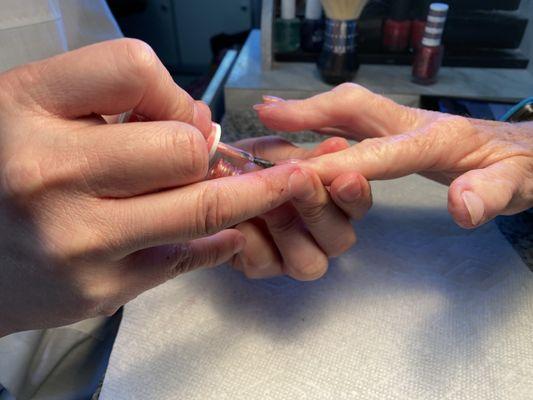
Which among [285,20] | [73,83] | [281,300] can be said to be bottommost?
[281,300]

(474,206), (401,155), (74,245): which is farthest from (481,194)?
(74,245)

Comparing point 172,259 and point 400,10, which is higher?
point 400,10

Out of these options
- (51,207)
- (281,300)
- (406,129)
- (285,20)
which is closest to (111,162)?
(51,207)

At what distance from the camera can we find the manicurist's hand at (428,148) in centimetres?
50

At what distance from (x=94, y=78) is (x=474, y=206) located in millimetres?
432

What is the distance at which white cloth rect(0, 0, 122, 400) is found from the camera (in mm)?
623

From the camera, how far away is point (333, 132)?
787 millimetres

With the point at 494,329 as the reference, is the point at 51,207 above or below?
above

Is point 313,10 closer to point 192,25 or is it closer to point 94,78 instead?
point 192,25

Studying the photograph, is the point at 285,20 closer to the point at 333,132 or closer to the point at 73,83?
the point at 333,132

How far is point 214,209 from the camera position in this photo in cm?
44

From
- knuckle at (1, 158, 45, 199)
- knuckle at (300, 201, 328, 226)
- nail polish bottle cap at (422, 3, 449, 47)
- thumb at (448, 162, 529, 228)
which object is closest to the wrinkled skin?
knuckle at (1, 158, 45, 199)

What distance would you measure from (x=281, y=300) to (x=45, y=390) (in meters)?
0.40

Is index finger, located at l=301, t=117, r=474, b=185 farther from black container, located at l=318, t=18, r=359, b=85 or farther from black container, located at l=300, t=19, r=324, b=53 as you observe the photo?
black container, located at l=300, t=19, r=324, b=53
